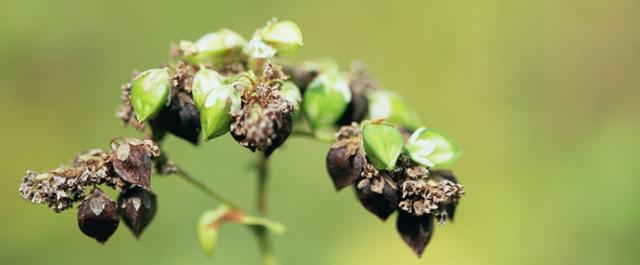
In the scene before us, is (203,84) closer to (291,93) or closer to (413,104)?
(291,93)

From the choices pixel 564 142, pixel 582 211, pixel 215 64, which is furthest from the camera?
pixel 564 142

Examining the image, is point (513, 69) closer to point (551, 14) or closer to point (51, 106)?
point (551, 14)

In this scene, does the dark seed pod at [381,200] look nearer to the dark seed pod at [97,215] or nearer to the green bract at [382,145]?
the green bract at [382,145]

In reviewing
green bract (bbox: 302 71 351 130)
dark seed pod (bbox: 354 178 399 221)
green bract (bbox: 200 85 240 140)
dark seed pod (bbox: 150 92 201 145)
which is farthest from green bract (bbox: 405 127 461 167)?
dark seed pod (bbox: 150 92 201 145)

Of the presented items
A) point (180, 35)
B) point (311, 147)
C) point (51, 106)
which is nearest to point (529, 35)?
point (311, 147)

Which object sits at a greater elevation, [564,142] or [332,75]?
[332,75]

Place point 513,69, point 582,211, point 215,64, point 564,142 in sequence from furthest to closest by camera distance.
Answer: point 513,69, point 564,142, point 582,211, point 215,64
